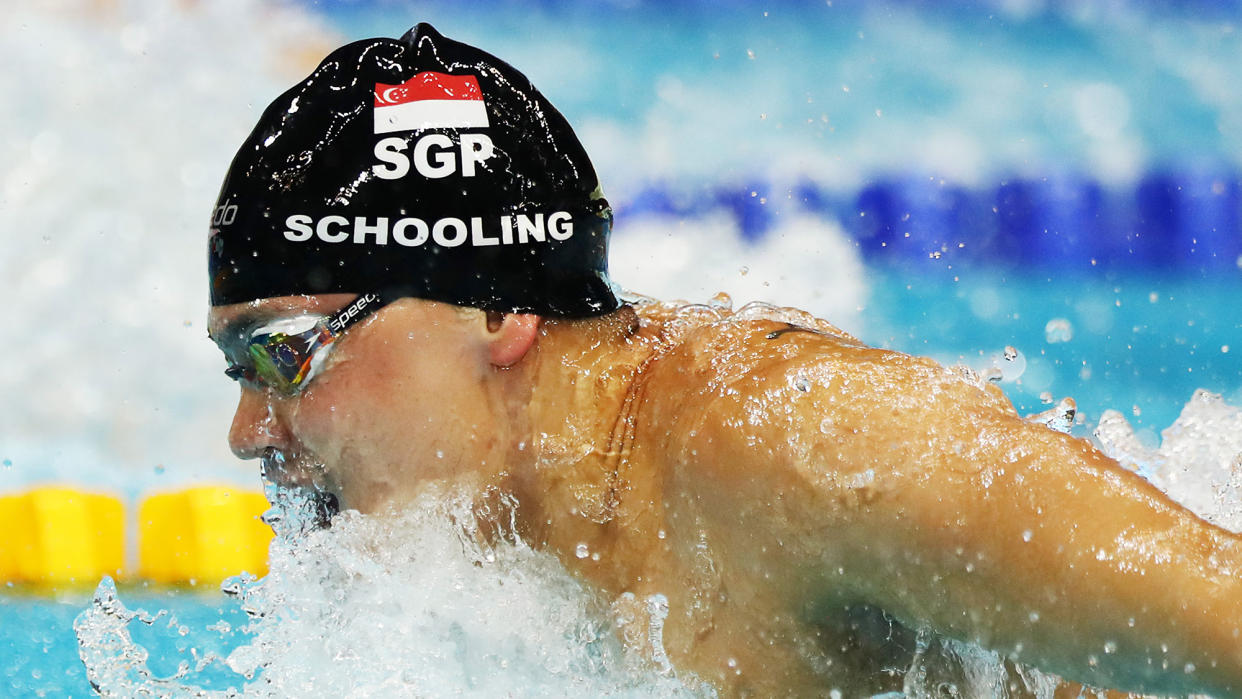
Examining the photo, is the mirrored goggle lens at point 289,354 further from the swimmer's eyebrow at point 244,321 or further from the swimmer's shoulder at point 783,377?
the swimmer's shoulder at point 783,377

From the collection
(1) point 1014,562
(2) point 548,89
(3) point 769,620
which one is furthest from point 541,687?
(2) point 548,89

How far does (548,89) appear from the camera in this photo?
5289 millimetres

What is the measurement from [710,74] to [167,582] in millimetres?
2886

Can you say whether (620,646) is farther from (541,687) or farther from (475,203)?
(475,203)

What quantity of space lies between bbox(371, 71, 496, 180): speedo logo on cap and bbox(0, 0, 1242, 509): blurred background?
3.09m

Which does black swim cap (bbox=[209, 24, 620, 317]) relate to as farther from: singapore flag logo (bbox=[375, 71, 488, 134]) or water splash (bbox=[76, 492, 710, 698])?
water splash (bbox=[76, 492, 710, 698])

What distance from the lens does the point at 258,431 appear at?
1639mm

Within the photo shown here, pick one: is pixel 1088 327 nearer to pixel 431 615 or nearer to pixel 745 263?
pixel 745 263

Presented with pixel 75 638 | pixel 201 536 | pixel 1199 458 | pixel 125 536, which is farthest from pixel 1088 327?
pixel 75 638

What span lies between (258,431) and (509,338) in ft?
1.16

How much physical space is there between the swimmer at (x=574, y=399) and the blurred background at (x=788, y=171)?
10.2ft

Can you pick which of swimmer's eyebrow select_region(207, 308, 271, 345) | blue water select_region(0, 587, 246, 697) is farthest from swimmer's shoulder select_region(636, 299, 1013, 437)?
blue water select_region(0, 587, 246, 697)

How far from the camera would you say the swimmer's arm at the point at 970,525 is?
110cm

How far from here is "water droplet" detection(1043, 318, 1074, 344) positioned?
500 cm
